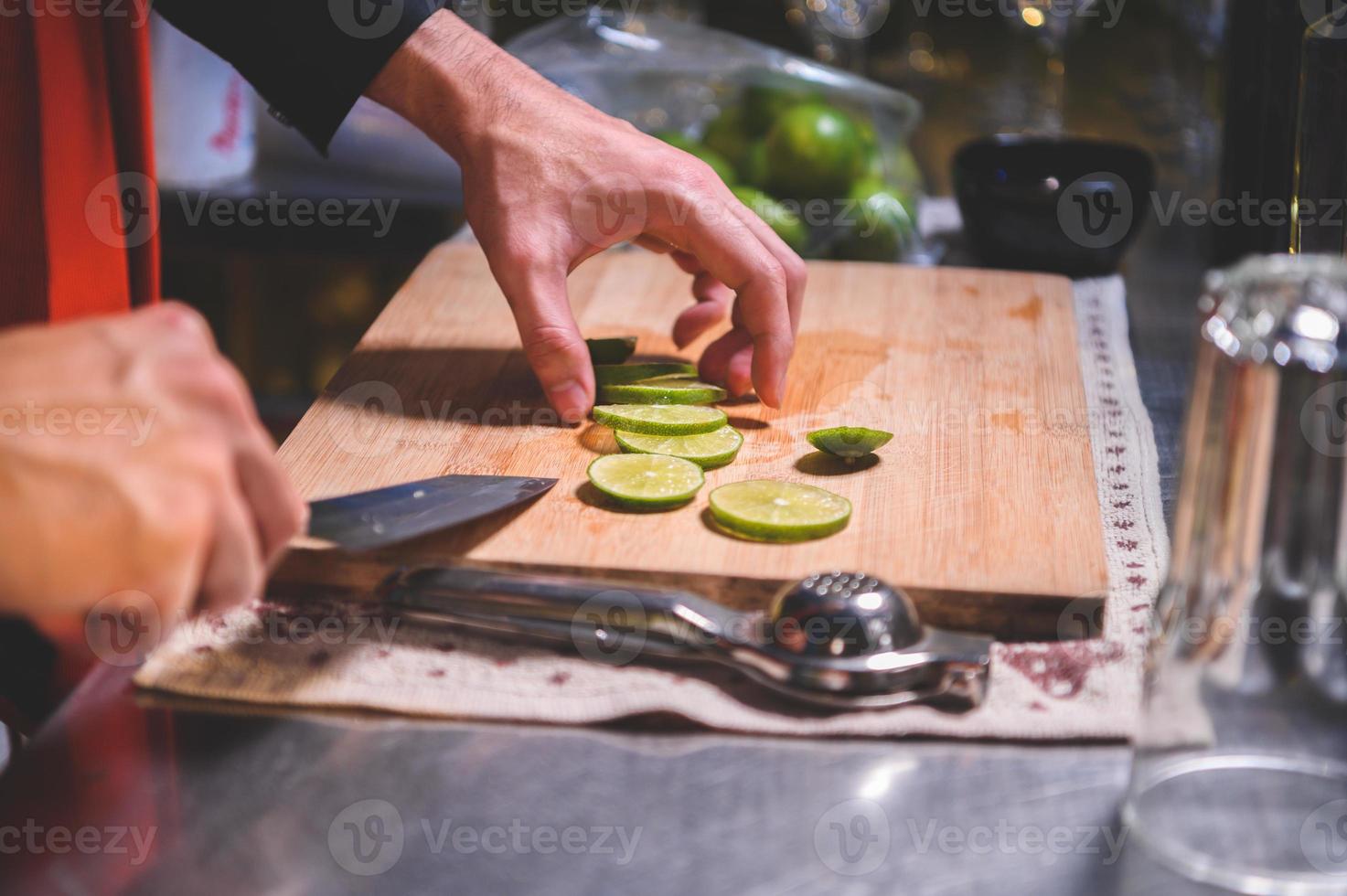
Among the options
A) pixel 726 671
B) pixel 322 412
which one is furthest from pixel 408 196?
pixel 726 671

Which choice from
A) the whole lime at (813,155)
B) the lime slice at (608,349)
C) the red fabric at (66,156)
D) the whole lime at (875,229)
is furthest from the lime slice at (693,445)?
the whole lime at (813,155)

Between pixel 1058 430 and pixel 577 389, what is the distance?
551mm

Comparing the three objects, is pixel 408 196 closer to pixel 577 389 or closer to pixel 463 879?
pixel 577 389

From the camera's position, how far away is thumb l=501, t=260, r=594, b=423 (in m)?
1.48

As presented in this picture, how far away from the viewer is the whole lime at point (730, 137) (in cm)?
241

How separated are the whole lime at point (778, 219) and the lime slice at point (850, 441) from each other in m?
0.74

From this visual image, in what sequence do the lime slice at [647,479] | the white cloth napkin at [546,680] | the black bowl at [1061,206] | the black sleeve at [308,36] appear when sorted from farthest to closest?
1. the black bowl at [1061,206]
2. the black sleeve at [308,36]
3. the lime slice at [647,479]
4. the white cloth napkin at [546,680]

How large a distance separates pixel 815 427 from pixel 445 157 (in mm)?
1286

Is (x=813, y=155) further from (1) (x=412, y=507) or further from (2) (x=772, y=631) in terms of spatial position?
(2) (x=772, y=631)

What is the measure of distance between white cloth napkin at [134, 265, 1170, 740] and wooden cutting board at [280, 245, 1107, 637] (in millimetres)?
66

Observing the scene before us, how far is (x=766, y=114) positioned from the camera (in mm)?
2408

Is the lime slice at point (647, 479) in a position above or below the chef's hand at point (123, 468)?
below

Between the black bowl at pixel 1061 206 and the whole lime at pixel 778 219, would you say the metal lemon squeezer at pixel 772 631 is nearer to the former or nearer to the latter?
the whole lime at pixel 778 219

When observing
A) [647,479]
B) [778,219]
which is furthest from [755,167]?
[647,479]
